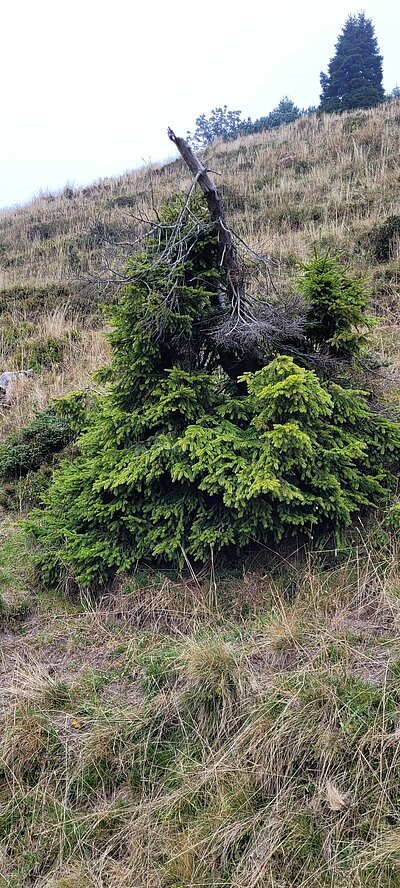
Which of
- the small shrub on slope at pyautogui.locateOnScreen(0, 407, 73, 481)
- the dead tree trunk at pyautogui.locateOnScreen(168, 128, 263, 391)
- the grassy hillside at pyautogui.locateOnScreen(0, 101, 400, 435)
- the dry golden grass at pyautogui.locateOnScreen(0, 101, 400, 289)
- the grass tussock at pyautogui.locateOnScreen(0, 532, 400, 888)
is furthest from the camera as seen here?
the dry golden grass at pyautogui.locateOnScreen(0, 101, 400, 289)

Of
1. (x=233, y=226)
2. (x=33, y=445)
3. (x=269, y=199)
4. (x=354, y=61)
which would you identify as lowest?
(x=33, y=445)

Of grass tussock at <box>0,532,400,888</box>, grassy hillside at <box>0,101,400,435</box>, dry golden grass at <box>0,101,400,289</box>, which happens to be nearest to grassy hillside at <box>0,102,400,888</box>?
grass tussock at <box>0,532,400,888</box>

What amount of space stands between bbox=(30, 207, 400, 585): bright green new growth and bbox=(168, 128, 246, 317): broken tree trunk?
3.1 inches

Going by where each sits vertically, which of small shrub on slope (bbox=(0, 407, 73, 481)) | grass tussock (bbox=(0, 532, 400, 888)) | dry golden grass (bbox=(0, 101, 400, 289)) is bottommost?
grass tussock (bbox=(0, 532, 400, 888))

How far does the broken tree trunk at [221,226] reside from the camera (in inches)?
123

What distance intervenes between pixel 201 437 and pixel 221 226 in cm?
A: 131

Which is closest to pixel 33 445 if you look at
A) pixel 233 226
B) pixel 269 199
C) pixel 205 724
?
pixel 205 724

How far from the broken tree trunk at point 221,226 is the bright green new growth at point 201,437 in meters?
0.08

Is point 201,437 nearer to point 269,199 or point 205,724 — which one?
point 205,724

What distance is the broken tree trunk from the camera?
123 inches

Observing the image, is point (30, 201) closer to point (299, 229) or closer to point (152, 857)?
point (299, 229)

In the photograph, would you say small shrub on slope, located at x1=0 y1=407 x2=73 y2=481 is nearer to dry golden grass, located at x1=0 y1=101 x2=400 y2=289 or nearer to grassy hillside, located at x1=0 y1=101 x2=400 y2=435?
grassy hillside, located at x1=0 y1=101 x2=400 y2=435

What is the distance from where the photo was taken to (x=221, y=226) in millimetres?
3148

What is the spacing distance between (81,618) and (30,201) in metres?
20.1
